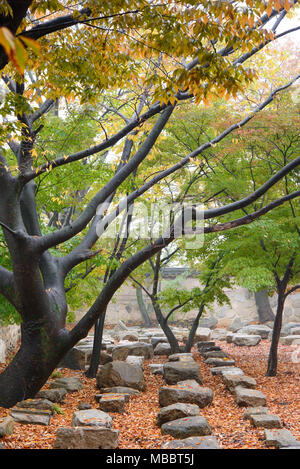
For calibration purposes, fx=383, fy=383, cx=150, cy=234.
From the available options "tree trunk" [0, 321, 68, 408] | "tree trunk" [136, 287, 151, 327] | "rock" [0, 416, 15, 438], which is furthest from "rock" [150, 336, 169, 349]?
"rock" [0, 416, 15, 438]

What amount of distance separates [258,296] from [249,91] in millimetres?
13792

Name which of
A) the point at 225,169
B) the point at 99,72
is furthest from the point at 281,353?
the point at 99,72

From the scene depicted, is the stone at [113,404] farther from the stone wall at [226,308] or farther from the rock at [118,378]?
the stone wall at [226,308]

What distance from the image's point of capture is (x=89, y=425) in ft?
15.9

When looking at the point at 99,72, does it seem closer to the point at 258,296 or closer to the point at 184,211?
the point at 184,211

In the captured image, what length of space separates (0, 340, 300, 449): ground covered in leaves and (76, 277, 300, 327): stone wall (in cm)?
1011

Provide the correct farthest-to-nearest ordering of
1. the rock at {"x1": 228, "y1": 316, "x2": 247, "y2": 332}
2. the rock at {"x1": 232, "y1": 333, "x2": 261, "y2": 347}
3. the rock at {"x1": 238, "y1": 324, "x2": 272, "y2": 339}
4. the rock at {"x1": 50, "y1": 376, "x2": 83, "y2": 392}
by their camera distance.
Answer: the rock at {"x1": 228, "y1": 316, "x2": 247, "y2": 332}, the rock at {"x1": 238, "y1": 324, "x2": 272, "y2": 339}, the rock at {"x1": 232, "y1": 333, "x2": 261, "y2": 347}, the rock at {"x1": 50, "y1": 376, "x2": 83, "y2": 392}

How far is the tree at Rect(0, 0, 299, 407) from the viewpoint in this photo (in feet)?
12.3

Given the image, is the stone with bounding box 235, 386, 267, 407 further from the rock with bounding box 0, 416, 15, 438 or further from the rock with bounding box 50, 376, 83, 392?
the rock with bounding box 0, 416, 15, 438

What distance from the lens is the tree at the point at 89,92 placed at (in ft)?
12.3

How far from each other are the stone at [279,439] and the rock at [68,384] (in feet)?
14.0

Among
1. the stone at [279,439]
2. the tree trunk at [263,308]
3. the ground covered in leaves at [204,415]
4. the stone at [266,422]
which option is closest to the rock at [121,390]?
the ground covered in leaves at [204,415]

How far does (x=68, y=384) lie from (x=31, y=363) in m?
2.13

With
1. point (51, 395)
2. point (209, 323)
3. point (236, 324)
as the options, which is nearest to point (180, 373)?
point (51, 395)
